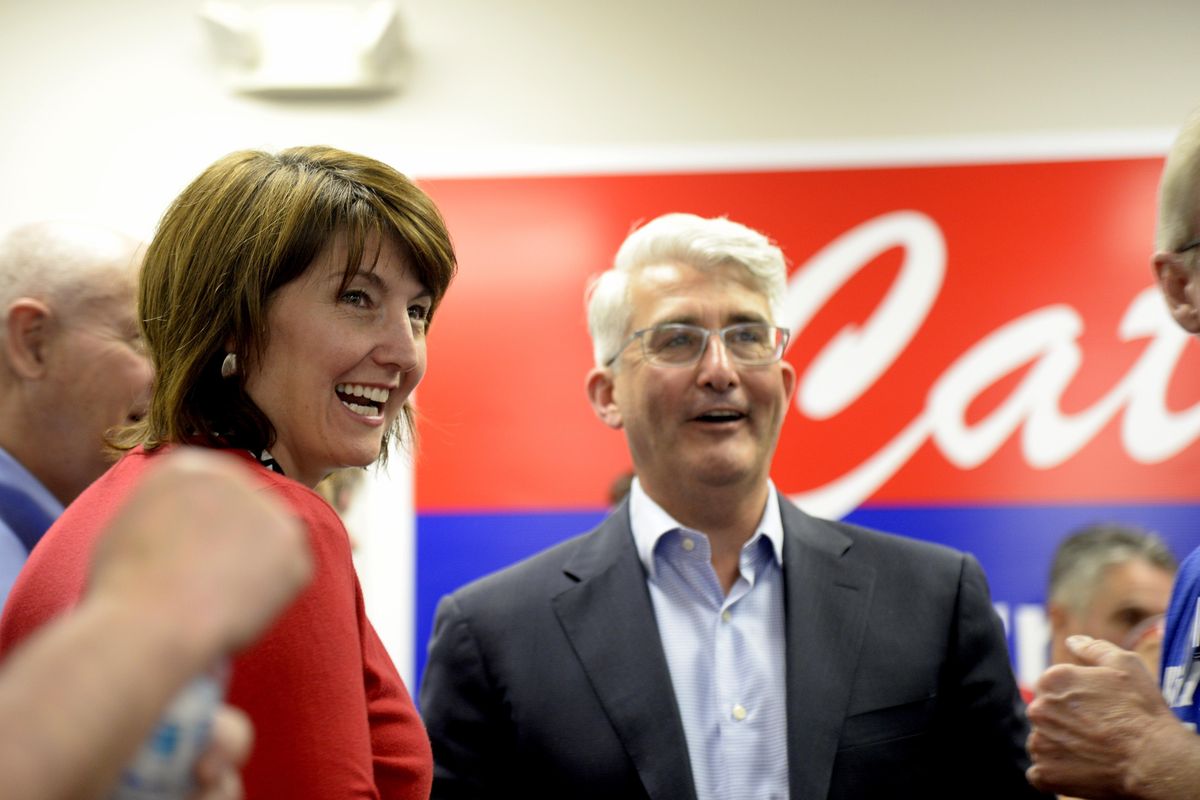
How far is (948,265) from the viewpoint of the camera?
12.2 ft

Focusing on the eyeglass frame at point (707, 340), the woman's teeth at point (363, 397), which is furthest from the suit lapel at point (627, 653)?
the woman's teeth at point (363, 397)

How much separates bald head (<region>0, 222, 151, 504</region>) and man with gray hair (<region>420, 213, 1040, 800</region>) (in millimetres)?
698

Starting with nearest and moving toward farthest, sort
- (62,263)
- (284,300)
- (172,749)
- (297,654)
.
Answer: (172,749) < (297,654) < (284,300) < (62,263)

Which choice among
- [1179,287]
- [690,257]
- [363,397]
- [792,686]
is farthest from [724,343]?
Answer: [363,397]

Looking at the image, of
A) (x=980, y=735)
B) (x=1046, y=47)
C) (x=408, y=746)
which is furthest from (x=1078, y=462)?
(x=408, y=746)

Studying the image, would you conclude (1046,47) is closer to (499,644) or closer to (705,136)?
(705,136)

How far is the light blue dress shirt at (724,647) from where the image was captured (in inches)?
75.0

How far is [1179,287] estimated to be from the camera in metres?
1.74

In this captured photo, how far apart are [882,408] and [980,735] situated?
6.06 ft

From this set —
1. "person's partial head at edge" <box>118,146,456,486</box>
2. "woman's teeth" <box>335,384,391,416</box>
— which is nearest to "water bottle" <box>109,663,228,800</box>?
"person's partial head at edge" <box>118,146,456,486</box>

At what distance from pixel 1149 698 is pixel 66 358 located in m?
1.79

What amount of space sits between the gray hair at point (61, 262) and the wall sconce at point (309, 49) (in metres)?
1.85

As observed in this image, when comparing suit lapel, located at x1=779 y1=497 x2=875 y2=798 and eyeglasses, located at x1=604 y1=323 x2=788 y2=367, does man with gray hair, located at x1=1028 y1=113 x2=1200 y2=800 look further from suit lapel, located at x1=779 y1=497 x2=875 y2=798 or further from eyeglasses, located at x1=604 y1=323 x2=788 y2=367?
eyeglasses, located at x1=604 y1=323 x2=788 y2=367

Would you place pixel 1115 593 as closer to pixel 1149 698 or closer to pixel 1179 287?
pixel 1179 287
